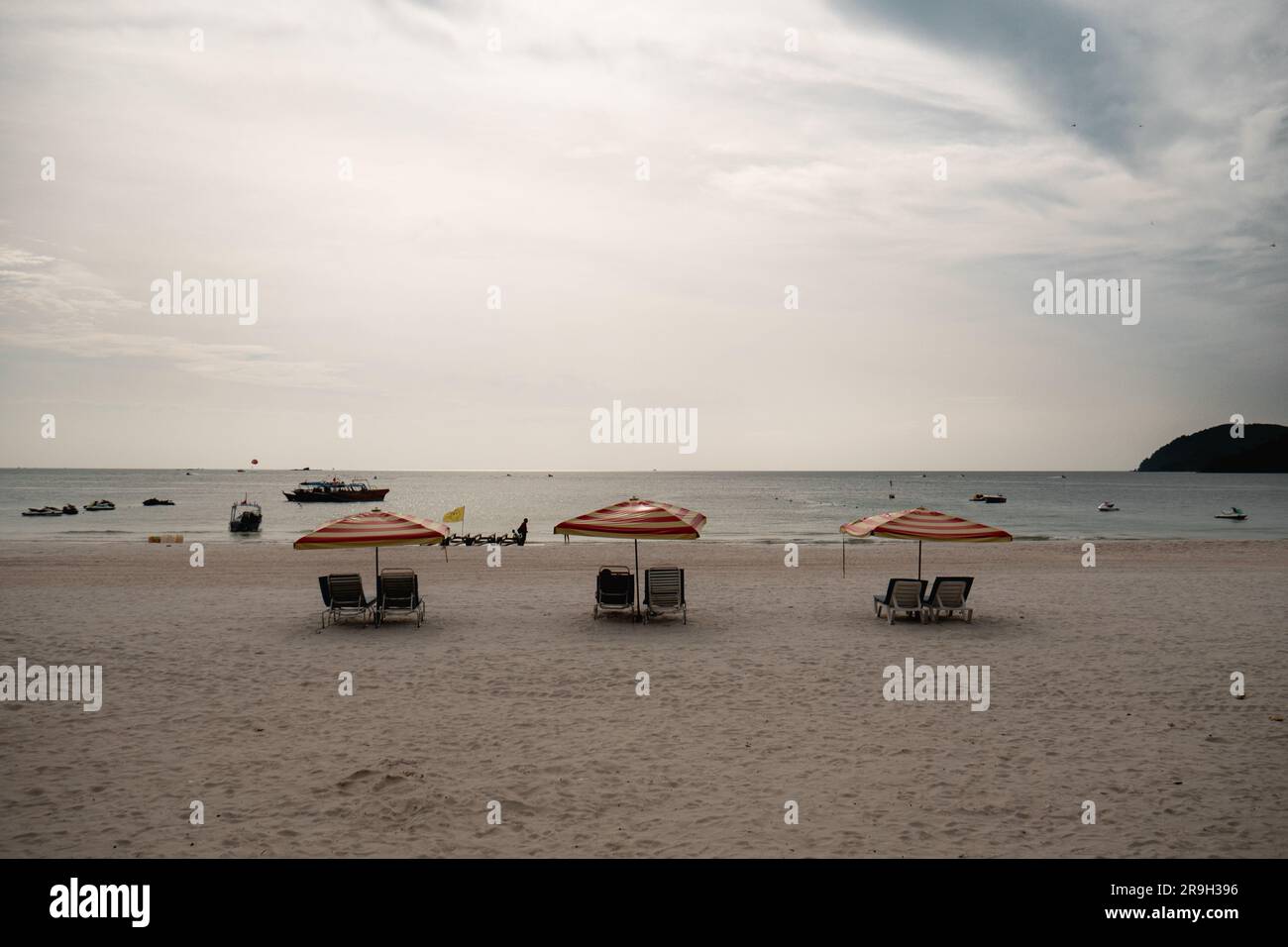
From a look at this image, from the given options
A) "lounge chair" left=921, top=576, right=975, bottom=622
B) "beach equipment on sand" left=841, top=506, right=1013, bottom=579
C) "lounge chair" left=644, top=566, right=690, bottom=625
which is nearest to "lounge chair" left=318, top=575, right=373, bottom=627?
"lounge chair" left=644, top=566, right=690, bottom=625

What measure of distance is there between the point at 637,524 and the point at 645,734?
5213 millimetres

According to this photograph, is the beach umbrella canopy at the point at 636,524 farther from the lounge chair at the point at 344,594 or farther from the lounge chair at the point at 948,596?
the lounge chair at the point at 948,596

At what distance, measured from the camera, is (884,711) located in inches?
317

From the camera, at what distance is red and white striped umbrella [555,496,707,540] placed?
39.8 feet

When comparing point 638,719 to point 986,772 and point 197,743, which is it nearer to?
point 986,772

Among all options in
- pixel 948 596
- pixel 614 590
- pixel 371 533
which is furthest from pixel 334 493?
pixel 948 596

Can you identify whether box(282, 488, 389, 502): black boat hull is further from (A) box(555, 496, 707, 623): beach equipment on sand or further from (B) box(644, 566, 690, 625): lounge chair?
(A) box(555, 496, 707, 623): beach equipment on sand

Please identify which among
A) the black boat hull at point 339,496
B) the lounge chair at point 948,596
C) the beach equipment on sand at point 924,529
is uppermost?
the beach equipment on sand at point 924,529

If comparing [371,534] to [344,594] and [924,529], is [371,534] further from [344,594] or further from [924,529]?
[924,529]

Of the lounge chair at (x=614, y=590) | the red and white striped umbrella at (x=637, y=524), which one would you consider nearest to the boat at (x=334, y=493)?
the lounge chair at (x=614, y=590)

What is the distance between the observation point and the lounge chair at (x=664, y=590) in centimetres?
1303

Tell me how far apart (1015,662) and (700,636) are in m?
4.29

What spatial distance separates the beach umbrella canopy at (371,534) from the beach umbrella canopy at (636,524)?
2020 millimetres

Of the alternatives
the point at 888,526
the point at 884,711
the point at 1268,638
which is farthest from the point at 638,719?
the point at 1268,638
